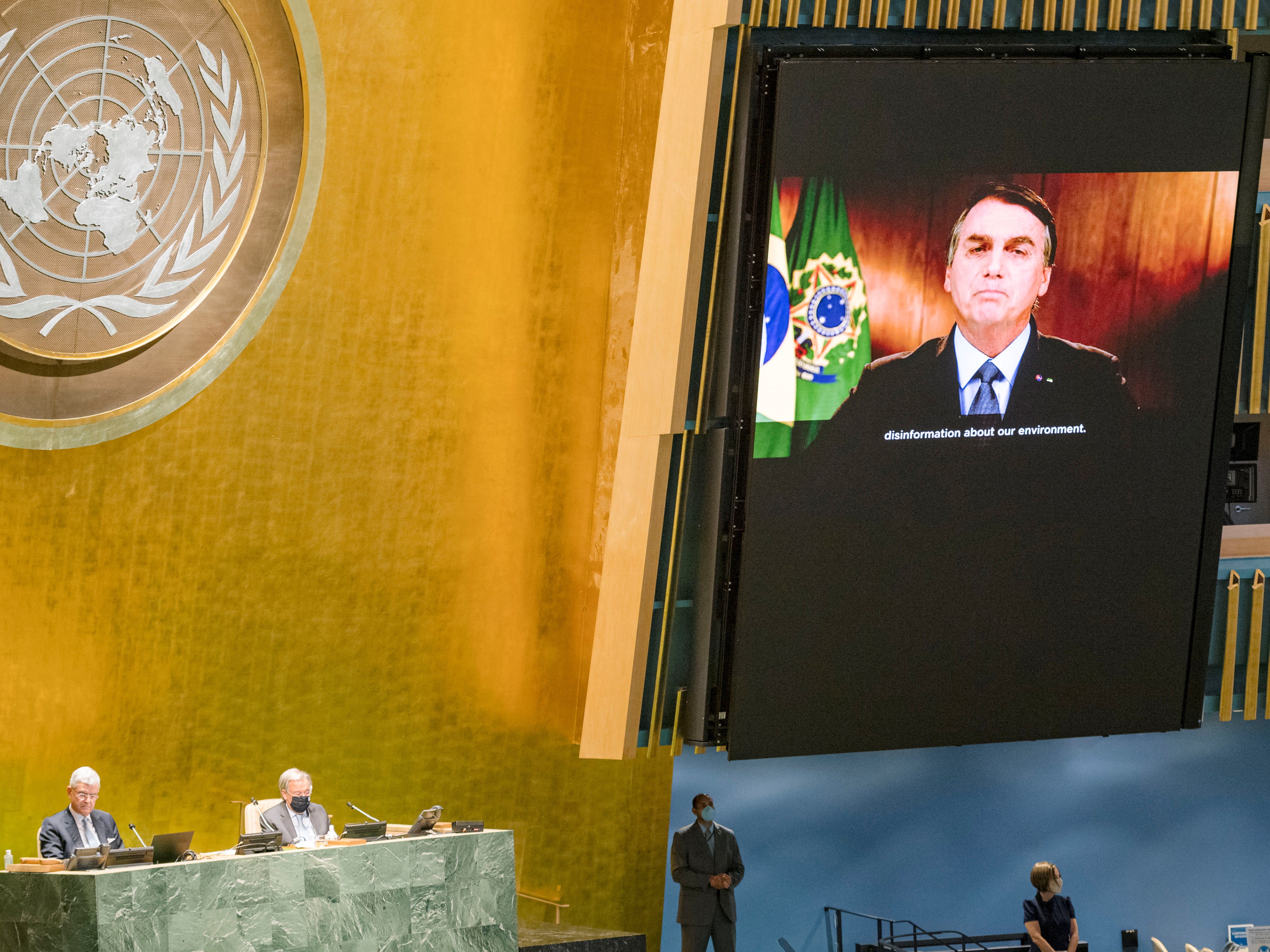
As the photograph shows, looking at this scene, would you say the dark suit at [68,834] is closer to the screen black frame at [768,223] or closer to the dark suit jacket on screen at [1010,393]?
the screen black frame at [768,223]

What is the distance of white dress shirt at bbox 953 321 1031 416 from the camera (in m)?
7.29

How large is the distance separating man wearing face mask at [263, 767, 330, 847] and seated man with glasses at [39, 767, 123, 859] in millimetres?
667

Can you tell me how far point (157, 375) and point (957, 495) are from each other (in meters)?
3.88

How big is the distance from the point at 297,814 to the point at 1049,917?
3.76 meters

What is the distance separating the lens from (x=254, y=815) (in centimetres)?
656

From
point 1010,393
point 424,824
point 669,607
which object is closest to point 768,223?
point 1010,393

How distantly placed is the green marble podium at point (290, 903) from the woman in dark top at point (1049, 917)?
2.85m

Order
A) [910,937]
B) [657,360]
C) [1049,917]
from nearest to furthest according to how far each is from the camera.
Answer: [657,360] < [1049,917] < [910,937]

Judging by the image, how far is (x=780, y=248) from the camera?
22.7 ft

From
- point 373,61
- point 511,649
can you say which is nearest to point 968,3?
point 373,61

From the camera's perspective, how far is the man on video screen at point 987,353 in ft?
23.6

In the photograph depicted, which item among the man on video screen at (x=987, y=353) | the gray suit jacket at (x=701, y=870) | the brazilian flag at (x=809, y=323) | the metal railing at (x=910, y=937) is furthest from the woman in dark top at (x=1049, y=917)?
the brazilian flag at (x=809, y=323)

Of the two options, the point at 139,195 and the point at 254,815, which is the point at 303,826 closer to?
the point at 254,815

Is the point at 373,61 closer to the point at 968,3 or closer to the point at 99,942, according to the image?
the point at 968,3
